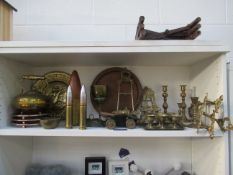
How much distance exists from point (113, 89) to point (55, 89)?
0.26 metres

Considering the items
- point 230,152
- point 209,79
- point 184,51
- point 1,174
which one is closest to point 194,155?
point 230,152

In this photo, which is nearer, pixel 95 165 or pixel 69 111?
pixel 69 111

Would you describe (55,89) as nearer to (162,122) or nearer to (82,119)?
(82,119)

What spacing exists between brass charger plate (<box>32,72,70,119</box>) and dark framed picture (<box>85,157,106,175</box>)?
23cm

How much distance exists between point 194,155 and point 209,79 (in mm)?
373

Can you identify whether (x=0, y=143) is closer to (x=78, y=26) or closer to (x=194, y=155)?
(x=78, y=26)

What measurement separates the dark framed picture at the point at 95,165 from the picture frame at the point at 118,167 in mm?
31

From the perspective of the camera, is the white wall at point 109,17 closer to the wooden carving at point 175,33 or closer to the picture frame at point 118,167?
the wooden carving at point 175,33

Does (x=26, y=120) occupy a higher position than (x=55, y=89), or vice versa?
(x=55, y=89)

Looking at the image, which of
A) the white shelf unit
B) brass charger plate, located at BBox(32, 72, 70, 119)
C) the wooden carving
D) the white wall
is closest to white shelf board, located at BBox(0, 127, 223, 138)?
the white shelf unit

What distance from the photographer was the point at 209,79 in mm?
869

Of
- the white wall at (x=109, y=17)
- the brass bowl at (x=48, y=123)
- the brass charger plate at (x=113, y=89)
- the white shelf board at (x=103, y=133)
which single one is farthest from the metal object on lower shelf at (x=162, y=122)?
the white wall at (x=109, y=17)

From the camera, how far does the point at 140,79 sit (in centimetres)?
109

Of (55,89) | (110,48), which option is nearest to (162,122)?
(110,48)
